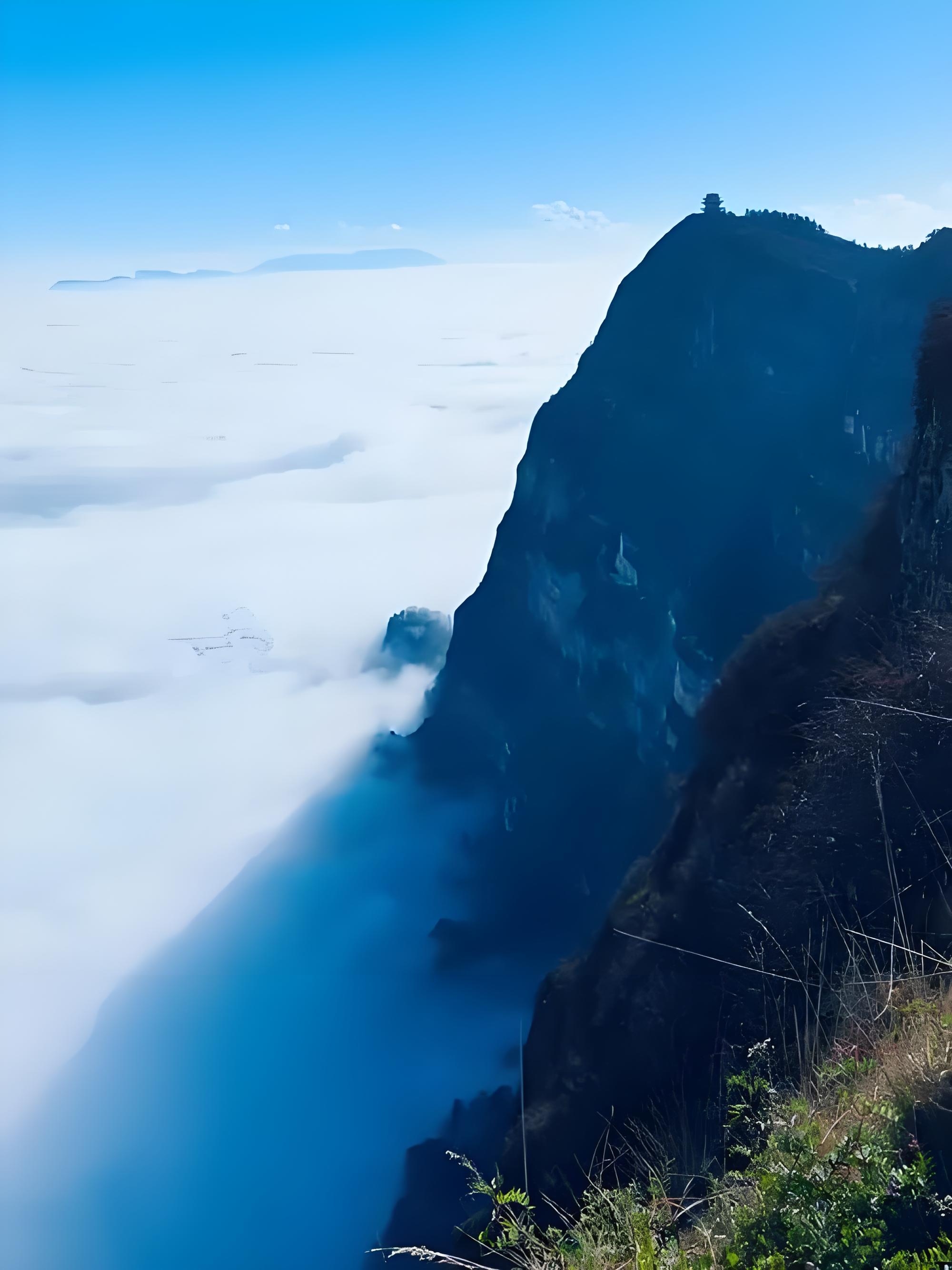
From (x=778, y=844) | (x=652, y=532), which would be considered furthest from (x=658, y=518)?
(x=778, y=844)

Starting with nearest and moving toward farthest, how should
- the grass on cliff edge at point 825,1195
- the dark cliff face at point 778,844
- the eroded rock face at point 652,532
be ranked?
the grass on cliff edge at point 825,1195
the dark cliff face at point 778,844
the eroded rock face at point 652,532

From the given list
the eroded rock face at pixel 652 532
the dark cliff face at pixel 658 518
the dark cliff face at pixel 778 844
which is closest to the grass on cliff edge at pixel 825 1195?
the dark cliff face at pixel 778 844

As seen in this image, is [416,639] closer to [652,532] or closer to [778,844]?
[652,532]

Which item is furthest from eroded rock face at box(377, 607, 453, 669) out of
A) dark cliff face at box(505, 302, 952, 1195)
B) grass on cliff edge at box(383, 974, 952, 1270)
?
grass on cliff edge at box(383, 974, 952, 1270)

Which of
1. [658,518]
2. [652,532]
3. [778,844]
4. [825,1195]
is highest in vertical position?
[658,518]

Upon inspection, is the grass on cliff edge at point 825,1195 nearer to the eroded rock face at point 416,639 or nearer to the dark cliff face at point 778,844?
the dark cliff face at point 778,844

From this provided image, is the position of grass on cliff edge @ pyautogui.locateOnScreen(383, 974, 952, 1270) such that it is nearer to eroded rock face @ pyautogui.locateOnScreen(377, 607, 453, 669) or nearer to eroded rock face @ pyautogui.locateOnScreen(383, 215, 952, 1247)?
eroded rock face @ pyautogui.locateOnScreen(383, 215, 952, 1247)
